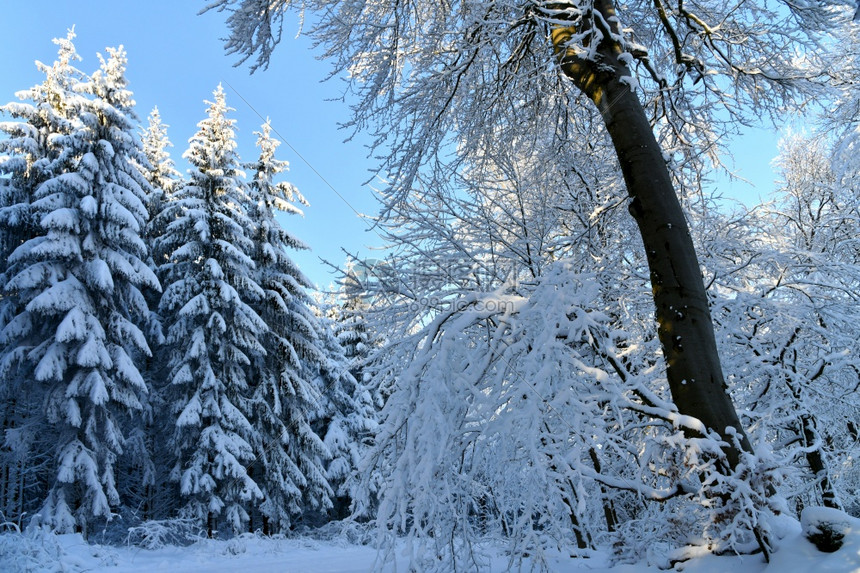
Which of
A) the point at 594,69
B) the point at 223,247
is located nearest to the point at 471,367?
the point at 594,69

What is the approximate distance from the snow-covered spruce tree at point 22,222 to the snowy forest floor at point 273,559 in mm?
6305

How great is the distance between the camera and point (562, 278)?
275cm

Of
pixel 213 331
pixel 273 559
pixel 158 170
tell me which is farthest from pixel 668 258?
pixel 158 170

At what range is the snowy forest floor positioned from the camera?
2.15 metres

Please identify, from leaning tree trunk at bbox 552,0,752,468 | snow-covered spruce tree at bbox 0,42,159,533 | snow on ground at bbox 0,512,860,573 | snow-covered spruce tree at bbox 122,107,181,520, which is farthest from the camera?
snow-covered spruce tree at bbox 122,107,181,520

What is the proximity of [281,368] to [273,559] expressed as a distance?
27.8 feet

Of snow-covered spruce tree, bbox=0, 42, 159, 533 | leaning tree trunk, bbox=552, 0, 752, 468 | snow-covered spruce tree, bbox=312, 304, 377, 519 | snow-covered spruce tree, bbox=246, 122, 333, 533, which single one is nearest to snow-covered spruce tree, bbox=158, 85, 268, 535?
snow-covered spruce tree, bbox=246, 122, 333, 533

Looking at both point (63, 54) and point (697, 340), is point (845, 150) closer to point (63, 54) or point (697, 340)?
point (697, 340)

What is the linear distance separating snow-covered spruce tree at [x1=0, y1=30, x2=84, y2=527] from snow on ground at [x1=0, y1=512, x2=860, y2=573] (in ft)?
21.1

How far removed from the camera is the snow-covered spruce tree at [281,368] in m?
16.1

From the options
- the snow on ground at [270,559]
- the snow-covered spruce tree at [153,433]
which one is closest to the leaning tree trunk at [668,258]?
the snow on ground at [270,559]

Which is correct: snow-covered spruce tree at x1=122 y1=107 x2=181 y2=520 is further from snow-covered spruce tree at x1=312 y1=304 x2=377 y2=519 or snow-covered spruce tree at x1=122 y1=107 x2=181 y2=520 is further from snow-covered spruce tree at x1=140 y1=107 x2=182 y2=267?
snow-covered spruce tree at x1=312 y1=304 x2=377 y2=519

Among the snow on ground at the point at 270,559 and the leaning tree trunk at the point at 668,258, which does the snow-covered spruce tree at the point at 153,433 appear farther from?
the leaning tree trunk at the point at 668,258

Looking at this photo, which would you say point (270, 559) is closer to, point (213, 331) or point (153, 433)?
point (213, 331)
